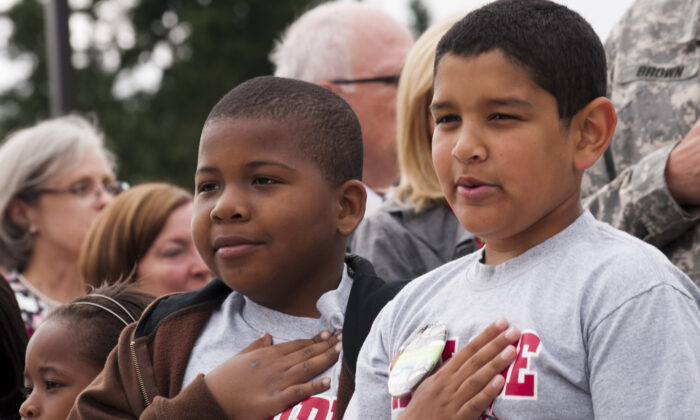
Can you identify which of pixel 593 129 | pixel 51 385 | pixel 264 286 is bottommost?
pixel 51 385

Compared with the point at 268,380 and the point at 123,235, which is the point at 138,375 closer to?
the point at 268,380

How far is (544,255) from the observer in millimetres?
2084

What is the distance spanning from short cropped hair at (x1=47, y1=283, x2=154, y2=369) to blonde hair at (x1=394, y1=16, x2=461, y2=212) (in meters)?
1.06

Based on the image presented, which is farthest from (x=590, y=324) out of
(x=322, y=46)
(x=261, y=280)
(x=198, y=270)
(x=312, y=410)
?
(x=198, y=270)

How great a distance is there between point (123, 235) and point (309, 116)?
1933mm

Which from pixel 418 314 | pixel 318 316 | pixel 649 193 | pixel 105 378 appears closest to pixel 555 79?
pixel 418 314

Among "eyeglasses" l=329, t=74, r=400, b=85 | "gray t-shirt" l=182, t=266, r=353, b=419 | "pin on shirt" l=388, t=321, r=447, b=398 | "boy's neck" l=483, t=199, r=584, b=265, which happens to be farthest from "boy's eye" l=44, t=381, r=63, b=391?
"eyeglasses" l=329, t=74, r=400, b=85

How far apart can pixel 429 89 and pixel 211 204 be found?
114 cm

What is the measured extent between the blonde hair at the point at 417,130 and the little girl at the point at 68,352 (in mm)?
1112

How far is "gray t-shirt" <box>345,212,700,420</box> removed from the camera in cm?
179

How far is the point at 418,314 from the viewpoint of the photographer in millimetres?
2268

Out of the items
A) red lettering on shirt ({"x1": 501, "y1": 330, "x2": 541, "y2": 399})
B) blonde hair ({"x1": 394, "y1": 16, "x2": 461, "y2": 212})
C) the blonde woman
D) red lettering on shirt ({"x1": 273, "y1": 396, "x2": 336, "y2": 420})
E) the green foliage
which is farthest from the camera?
the green foliage

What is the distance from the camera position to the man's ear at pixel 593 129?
209 centimetres

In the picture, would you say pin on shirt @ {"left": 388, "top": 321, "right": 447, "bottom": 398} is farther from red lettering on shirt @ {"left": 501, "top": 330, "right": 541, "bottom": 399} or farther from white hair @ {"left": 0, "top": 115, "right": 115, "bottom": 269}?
white hair @ {"left": 0, "top": 115, "right": 115, "bottom": 269}
